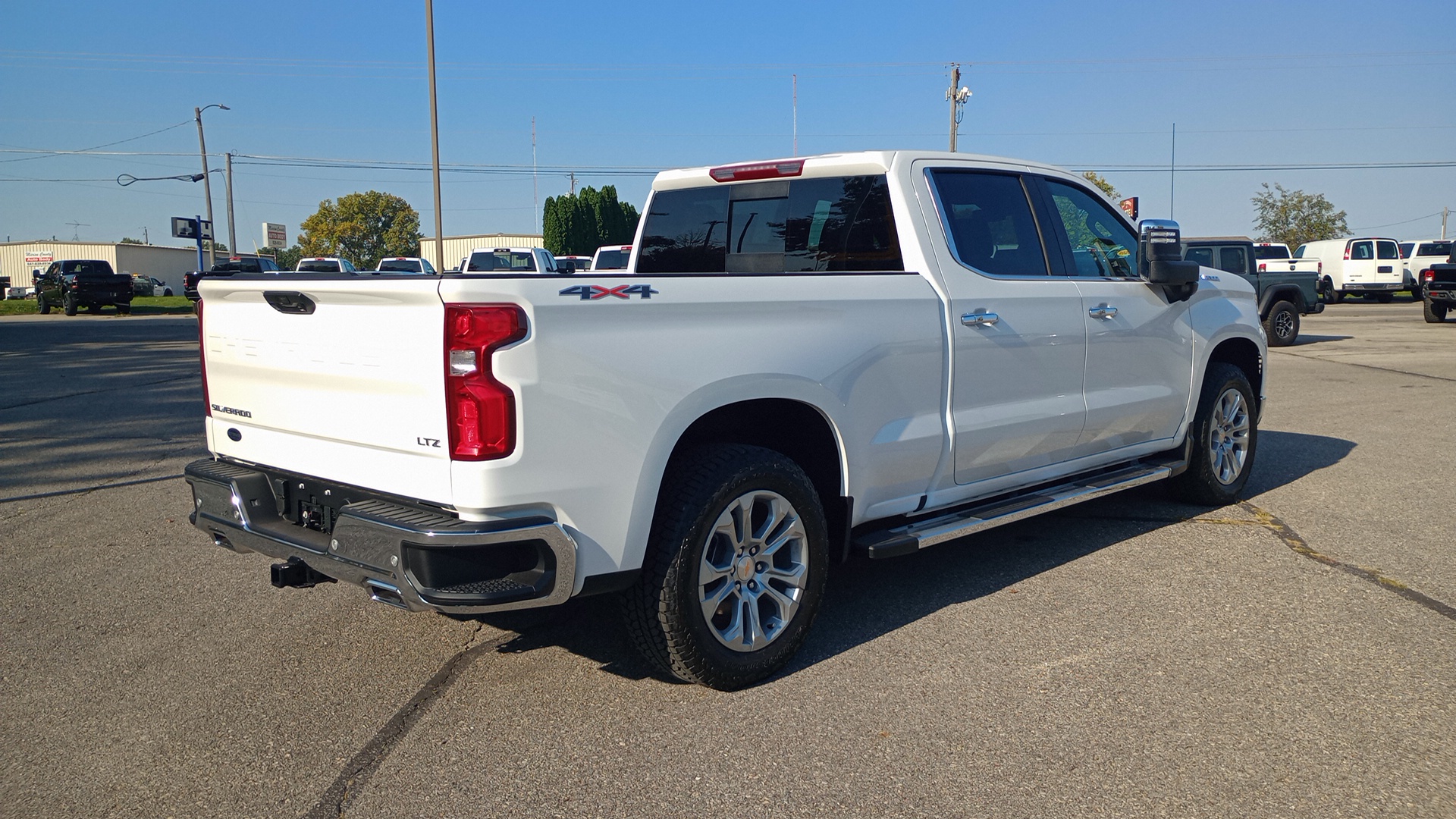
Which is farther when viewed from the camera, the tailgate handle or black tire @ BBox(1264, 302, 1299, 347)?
black tire @ BBox(1264, 302, 1299, 347)

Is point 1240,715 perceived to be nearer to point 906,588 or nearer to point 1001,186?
point 906,588

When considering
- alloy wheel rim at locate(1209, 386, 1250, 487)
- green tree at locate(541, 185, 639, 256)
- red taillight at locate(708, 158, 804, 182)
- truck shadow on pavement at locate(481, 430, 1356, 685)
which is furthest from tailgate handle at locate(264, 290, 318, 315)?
green tree at locate(541, 185, 639, 256)

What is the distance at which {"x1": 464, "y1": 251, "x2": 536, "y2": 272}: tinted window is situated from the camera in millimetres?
26484

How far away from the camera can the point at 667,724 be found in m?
3.56

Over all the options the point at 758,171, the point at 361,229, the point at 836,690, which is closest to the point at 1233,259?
the point at 758,171

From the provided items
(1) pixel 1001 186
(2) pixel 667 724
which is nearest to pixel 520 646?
(2) pixel 667 724

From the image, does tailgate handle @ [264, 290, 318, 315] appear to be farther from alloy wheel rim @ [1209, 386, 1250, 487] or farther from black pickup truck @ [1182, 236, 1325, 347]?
black pickup truck @ [1182, 236, 1325, 347]

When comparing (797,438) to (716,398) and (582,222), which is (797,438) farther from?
(582,222)

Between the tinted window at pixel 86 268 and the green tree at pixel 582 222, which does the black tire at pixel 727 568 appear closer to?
the tinted window at pixel 86 268

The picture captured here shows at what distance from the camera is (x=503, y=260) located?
2714 cm

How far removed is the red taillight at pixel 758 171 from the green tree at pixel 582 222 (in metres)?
64.1

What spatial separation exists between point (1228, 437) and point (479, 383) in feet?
16.9

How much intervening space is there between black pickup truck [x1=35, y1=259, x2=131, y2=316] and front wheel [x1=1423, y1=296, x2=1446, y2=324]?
38.7m

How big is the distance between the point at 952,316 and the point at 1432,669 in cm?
220
